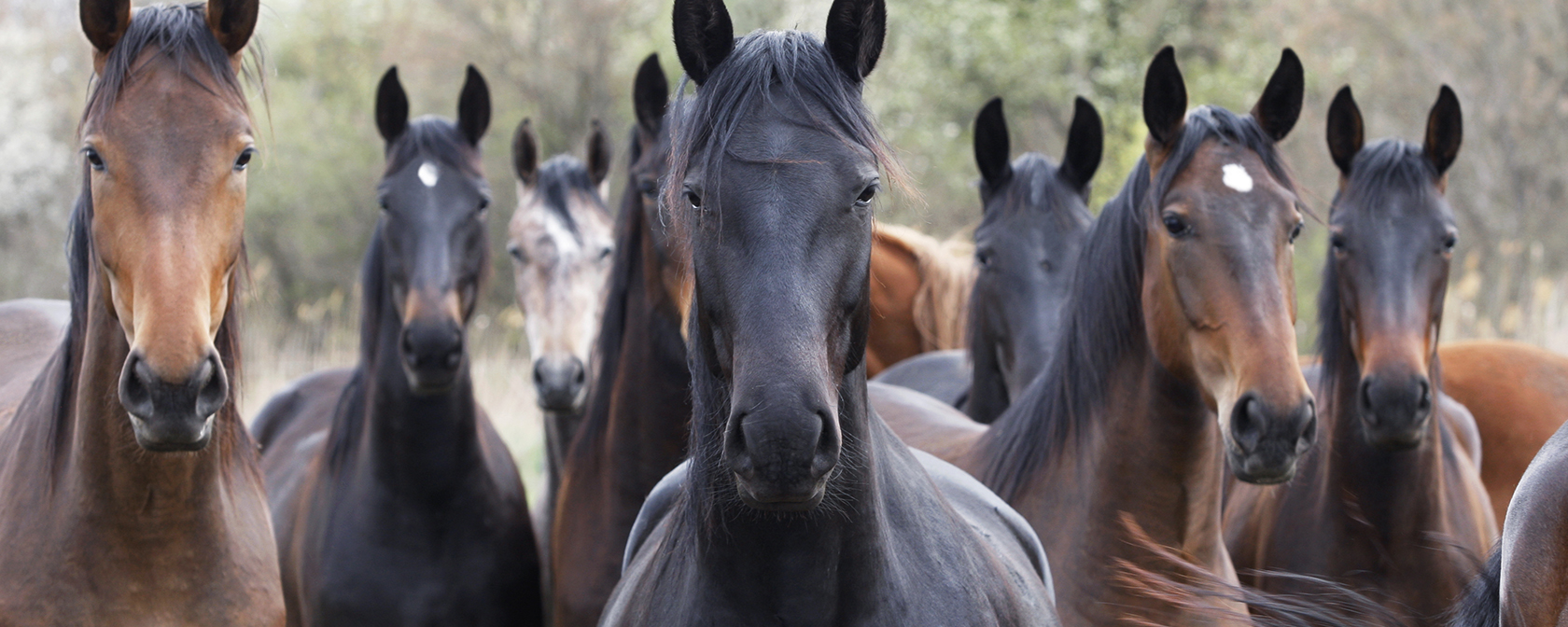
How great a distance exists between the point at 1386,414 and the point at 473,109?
3511 mm

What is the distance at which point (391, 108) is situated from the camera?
4836 millimetres

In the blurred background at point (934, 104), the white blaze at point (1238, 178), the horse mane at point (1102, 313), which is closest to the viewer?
the white blaze at point (1238, 178)

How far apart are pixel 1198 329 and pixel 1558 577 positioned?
123 cm

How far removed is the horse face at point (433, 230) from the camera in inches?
165

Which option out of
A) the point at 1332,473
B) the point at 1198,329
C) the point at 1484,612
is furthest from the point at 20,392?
the point at 1332,473

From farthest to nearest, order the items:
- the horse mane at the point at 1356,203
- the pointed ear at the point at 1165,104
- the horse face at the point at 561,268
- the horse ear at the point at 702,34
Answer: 1. the horse face at the point at 561,268
2. the horse mane at the point at 1356,203
3. the pointed ear at the point at 1165,104
4. the horse ear at the point at 702,34

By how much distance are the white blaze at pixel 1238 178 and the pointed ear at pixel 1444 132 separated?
49.4 inches

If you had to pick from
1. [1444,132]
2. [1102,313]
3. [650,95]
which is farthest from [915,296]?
[1102,313]

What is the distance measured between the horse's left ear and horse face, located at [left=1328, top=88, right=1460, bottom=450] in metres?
3.23

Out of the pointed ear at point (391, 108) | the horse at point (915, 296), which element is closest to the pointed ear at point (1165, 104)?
the pointed ear at point (391, 108)

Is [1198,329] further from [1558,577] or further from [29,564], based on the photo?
[29,564]

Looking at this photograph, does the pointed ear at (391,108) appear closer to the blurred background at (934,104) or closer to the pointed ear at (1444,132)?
the pointed ear at (1444,132)

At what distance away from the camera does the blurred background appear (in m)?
13.7

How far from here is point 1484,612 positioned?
2.14 metres
